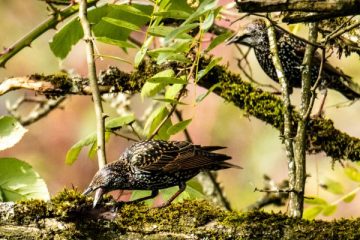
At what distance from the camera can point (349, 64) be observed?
269 inches

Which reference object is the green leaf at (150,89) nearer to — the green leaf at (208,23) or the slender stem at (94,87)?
the slender stem at (94,87)

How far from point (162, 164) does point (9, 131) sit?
22.9 inches

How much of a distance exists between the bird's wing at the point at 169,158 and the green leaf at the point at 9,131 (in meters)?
0.44

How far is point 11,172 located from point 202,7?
131cm

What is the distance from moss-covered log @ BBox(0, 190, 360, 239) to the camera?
91.7 inches

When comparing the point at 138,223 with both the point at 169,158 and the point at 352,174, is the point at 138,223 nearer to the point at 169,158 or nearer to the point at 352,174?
the point at 169,158

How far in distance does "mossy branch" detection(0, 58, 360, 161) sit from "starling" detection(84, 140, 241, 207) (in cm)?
75

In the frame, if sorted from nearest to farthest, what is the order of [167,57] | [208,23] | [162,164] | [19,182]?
[208,23]
[167,57]
[19,182]
[162,164]

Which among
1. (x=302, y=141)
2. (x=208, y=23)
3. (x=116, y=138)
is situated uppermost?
(x=116, y=138)

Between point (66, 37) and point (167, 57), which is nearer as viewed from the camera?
point (167, 57)

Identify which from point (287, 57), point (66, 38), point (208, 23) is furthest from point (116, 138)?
point (208, 23)

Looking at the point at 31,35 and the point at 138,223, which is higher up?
the point at 31,35

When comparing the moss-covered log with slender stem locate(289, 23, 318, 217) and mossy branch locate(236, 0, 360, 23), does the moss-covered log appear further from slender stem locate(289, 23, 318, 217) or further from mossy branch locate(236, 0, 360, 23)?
mossy branch locate(236, 0, 360, 23)

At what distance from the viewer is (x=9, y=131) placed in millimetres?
2863
